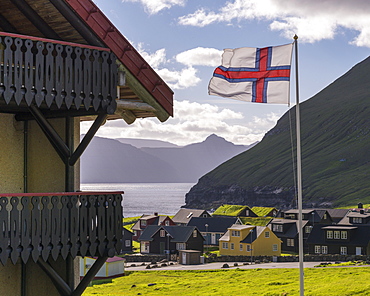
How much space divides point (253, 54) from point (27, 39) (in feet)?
30.4

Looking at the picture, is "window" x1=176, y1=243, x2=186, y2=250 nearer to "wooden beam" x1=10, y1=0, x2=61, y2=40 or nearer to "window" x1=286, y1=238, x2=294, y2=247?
"window" x1=286, y1=238, x2=294, y2=247

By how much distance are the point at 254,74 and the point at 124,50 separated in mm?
6703

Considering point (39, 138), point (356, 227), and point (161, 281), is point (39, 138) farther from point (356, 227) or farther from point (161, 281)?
point (356, 227)

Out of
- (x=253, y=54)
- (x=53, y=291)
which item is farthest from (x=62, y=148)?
Result: (x=253, y=54)

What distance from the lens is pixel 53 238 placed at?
495 inches

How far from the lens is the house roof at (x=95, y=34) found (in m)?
13.4

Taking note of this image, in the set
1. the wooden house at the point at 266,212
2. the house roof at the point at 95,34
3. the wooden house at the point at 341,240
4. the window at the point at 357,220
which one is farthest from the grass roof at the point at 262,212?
the house roof at the point at 95,34

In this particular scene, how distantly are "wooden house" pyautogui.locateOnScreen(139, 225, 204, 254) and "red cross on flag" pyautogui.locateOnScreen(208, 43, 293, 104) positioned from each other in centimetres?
8196

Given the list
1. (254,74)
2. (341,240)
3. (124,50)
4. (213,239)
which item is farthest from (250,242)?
(124,50)

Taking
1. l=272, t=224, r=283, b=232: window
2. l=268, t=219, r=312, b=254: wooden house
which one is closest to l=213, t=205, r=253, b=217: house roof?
l=272, t=224, r=283, b=232: window

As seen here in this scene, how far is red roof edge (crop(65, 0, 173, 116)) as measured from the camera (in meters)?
13.3

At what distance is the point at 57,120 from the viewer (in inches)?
593

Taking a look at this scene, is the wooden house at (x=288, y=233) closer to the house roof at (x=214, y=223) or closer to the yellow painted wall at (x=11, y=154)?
the house roof at (x=214, y=223)

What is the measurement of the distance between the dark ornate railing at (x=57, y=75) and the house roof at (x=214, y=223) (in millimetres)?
97446
